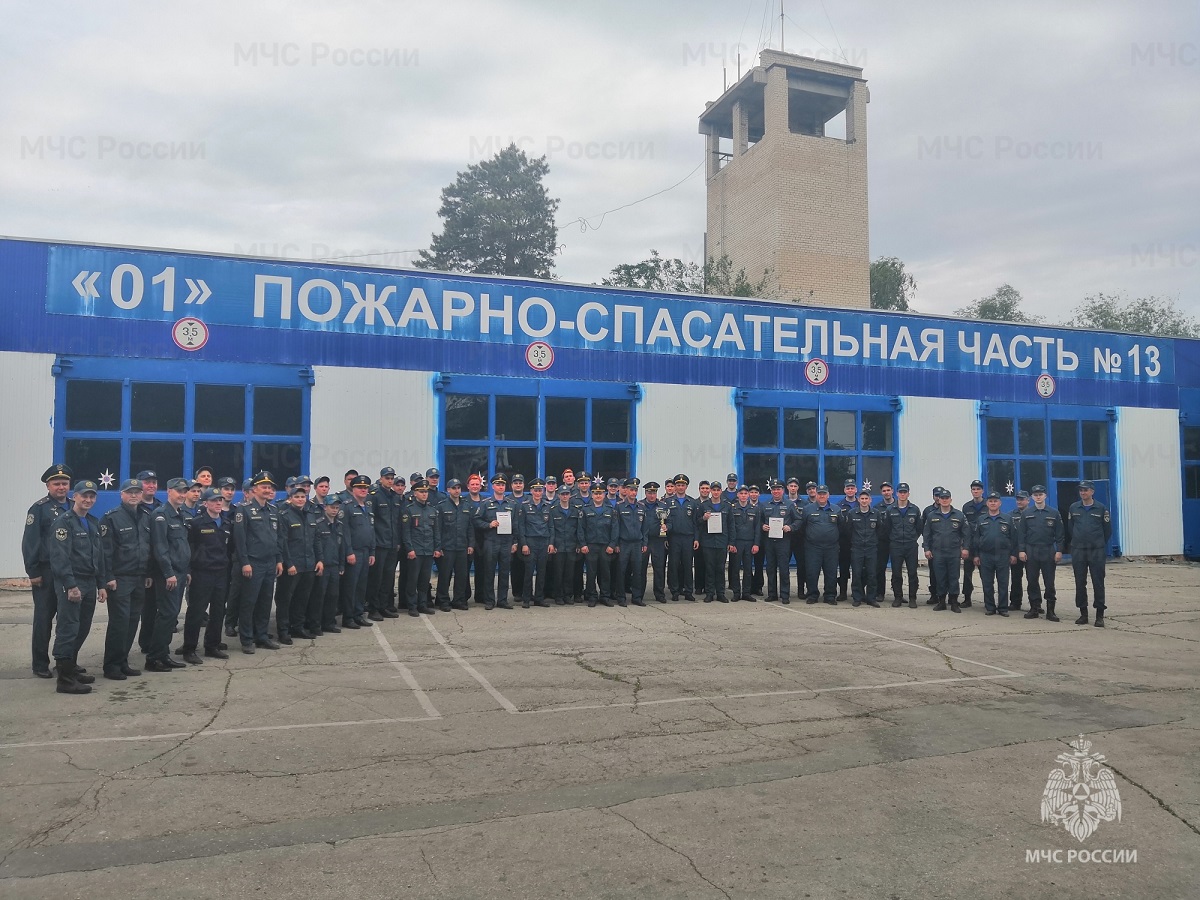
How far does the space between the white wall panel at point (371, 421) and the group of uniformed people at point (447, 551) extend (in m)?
1.79

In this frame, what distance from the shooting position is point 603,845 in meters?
4.07

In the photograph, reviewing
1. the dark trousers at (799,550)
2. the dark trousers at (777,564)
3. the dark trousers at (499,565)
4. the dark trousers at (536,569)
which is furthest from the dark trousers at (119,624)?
the dark trousers at (799,550)

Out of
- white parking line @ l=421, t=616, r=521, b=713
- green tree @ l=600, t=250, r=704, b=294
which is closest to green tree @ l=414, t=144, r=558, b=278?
green tree @ l=600, t=250, r=704, b=294

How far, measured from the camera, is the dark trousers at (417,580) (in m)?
10.9

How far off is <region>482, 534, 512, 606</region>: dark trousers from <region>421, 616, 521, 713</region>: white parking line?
1278mm

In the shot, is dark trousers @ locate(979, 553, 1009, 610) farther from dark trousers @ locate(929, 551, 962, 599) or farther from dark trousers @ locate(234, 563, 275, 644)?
dark trousers @ locate(234, 563, 275, 644)

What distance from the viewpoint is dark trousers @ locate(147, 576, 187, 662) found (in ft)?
25.3

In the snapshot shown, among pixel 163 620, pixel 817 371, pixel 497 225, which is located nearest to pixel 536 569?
pixel 163 620

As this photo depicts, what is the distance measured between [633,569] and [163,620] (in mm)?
6443

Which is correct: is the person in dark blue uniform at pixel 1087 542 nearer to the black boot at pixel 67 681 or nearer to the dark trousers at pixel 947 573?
the dark trousers at pixel 947 573

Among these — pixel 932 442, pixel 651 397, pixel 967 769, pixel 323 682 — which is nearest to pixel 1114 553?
pixel 932 442

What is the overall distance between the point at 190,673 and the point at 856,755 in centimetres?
573

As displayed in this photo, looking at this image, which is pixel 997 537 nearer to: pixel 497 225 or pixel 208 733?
pixel 208 733

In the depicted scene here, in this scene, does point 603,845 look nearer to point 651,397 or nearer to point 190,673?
point 190,673
